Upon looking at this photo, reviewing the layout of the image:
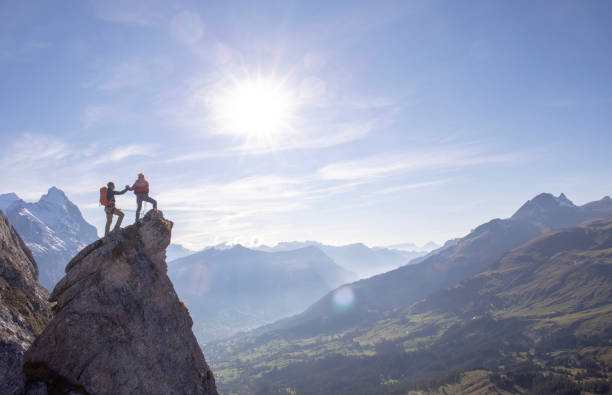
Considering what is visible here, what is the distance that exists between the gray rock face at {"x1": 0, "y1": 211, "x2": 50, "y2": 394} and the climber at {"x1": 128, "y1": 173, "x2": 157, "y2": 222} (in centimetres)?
916

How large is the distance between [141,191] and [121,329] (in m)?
12.0

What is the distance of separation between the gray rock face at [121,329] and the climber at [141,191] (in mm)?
1952

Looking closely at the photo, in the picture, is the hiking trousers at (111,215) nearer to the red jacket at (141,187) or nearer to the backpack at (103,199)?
the backpack at (103,199)

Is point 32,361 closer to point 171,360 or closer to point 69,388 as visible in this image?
point 69,388

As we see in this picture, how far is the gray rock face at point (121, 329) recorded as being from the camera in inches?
727

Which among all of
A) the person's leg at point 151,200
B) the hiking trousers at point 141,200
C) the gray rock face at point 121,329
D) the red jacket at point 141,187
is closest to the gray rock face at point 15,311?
the gray rock face at point 121,329

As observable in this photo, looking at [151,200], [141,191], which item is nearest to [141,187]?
[141,191]

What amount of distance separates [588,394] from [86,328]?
278 meters

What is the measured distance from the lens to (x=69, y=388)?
17.8m

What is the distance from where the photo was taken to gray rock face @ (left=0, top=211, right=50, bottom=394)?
1695cm

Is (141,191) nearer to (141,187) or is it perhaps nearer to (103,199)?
(141,187)

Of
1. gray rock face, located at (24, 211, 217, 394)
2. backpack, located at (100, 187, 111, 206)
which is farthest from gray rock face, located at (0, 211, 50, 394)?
backpack, located at (100, 187, 111, 206)

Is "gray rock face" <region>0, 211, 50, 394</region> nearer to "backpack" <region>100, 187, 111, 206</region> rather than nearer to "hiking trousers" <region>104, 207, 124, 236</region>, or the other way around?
"hiking trousers" <region>104, 207, 124, 236</region>

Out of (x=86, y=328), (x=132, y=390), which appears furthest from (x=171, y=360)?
(x=86, y=328)
